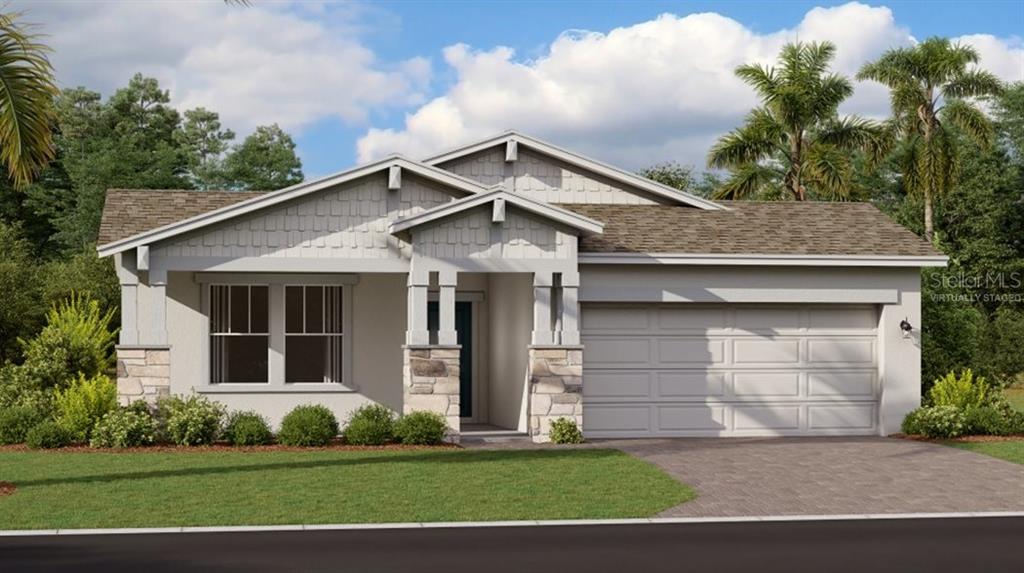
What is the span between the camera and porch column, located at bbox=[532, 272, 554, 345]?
70.8 ft

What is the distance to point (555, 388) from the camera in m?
21.5

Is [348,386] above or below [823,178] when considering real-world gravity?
below

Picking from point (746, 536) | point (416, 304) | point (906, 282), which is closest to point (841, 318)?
point (906, 282)

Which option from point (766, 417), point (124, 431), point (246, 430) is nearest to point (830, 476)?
point (766, 417)

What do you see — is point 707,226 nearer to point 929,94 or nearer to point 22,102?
point 22,102

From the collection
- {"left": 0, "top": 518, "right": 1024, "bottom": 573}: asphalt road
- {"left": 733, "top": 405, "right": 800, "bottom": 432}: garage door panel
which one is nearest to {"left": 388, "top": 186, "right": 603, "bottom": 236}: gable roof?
{"left": 733, "top": 405, "right": 800, "bottom": 432}: garage door panel

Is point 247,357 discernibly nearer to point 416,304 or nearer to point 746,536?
point 416,304

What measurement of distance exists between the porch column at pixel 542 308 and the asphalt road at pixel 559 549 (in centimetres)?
845

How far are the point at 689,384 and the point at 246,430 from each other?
24.9 feet

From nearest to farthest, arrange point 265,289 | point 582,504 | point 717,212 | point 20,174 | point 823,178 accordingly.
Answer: point 582,504 < point 20,174 < point 265,289 < point 717,212 < point 823,178

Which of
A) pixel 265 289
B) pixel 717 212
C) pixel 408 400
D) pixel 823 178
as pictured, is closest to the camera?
pixel 408 400

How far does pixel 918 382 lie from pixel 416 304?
A: 9.08 meters

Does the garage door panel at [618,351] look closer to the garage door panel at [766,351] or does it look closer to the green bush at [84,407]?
the garage door panel at [766,351]

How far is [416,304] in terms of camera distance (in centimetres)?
2141
